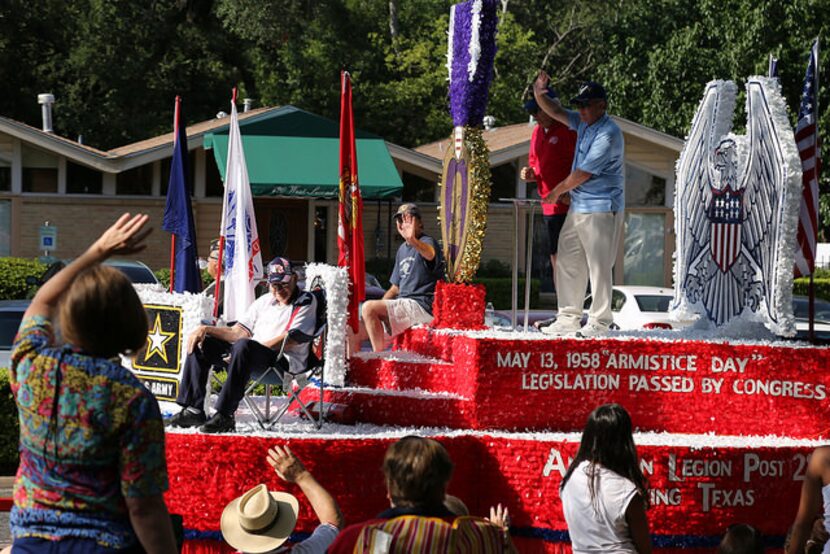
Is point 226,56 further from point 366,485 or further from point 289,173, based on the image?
point 366,485

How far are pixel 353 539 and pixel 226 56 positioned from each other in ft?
129

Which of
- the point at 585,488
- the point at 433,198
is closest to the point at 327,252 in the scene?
the point at 433,198

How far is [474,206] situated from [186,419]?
2.68 metres

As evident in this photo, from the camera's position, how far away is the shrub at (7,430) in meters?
11.7

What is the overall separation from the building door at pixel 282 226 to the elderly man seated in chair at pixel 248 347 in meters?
20.9

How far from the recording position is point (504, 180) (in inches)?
1217

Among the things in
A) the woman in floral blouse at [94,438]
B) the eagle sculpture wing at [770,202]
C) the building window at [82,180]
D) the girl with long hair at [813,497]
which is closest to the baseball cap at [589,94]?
the eagle sculpture wing at [770,202]

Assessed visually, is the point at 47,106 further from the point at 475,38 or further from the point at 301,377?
the point at 301,377

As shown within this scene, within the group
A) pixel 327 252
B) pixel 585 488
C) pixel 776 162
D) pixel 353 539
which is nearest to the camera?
pixel 353 539

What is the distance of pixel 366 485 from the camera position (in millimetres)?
7949

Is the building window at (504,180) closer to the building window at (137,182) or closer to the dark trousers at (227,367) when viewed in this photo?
the building window at (137,182)

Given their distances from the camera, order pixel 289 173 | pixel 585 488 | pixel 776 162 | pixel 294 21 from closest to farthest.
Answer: pixel 585 488
pixel 776 162
pixel 289 173
pixel 294 21

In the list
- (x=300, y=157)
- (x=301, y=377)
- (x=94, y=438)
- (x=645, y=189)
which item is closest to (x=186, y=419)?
(x=301, y=377)

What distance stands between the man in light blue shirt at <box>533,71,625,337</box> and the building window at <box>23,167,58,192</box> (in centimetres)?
2116
